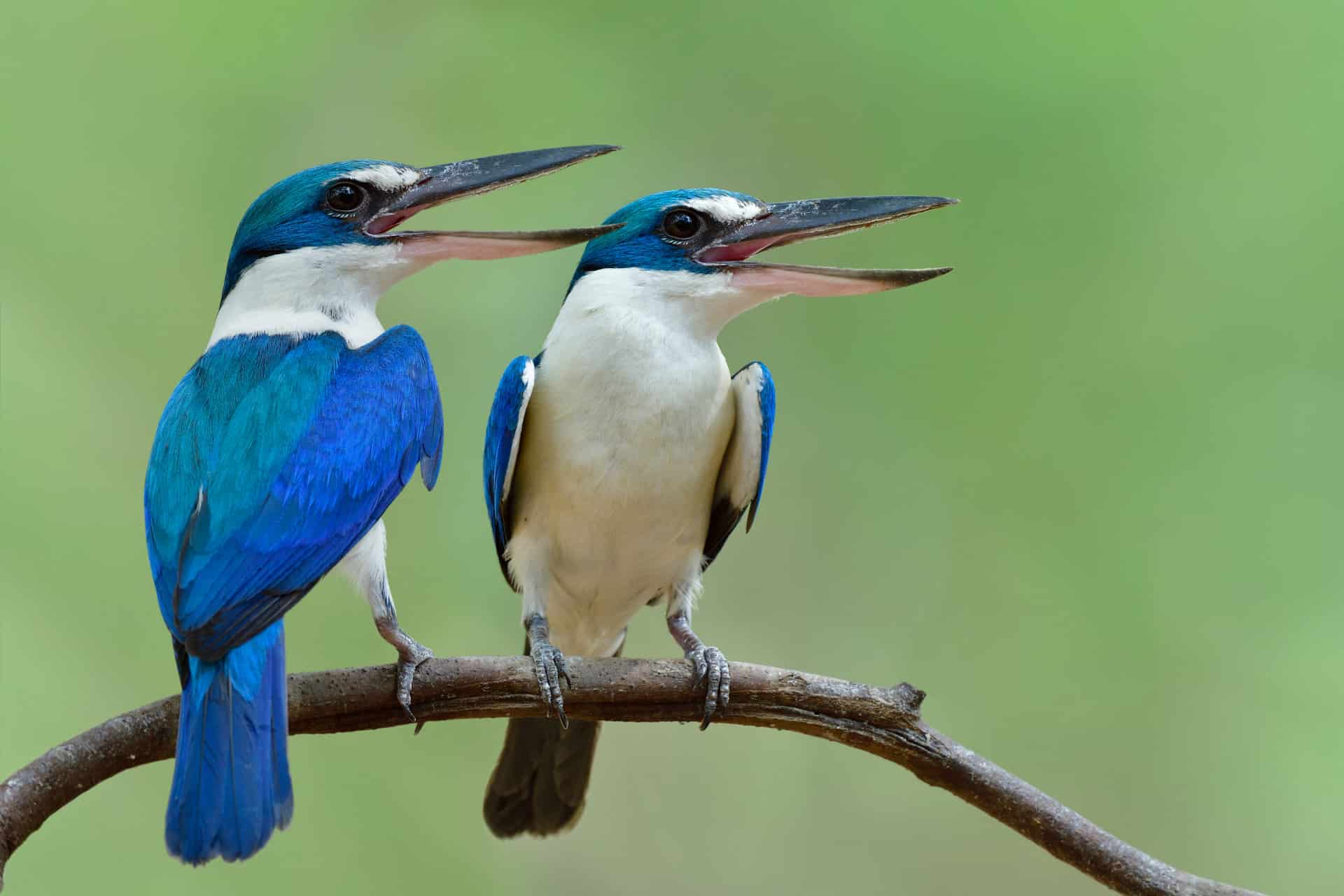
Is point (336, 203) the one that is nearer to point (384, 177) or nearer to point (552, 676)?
point (384, 177)

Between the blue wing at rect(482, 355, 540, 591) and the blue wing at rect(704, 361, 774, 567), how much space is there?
329mm

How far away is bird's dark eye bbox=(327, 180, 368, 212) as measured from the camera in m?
1.73

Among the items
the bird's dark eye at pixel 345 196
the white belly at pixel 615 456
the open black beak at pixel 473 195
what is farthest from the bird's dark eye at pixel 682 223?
the bird's dark eye at pixel 345 196

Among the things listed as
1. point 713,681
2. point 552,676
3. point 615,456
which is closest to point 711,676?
point 713,681

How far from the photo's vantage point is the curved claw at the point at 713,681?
184 centimetres

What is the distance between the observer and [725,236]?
196 cm

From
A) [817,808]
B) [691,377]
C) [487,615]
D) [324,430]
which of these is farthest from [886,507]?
[324,430]

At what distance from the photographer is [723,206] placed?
1.98 m

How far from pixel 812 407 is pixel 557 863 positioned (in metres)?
1.17

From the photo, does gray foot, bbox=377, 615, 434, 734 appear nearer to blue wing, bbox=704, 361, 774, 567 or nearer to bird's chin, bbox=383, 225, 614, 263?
bird's chin, bbox=383, 225, 614, 263

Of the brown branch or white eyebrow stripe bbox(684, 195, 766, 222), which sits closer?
the brown branch

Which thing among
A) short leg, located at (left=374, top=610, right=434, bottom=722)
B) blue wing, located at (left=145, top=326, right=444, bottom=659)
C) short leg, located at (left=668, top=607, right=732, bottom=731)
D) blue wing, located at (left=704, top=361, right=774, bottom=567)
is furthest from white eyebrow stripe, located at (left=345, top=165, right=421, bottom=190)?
short leg, located at (left=668, top=607, right=732, bottom=731)

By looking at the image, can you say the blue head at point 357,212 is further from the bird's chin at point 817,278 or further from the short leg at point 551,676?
the short leg at point 551,676

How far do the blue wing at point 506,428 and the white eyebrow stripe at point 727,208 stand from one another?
0.34 meters
